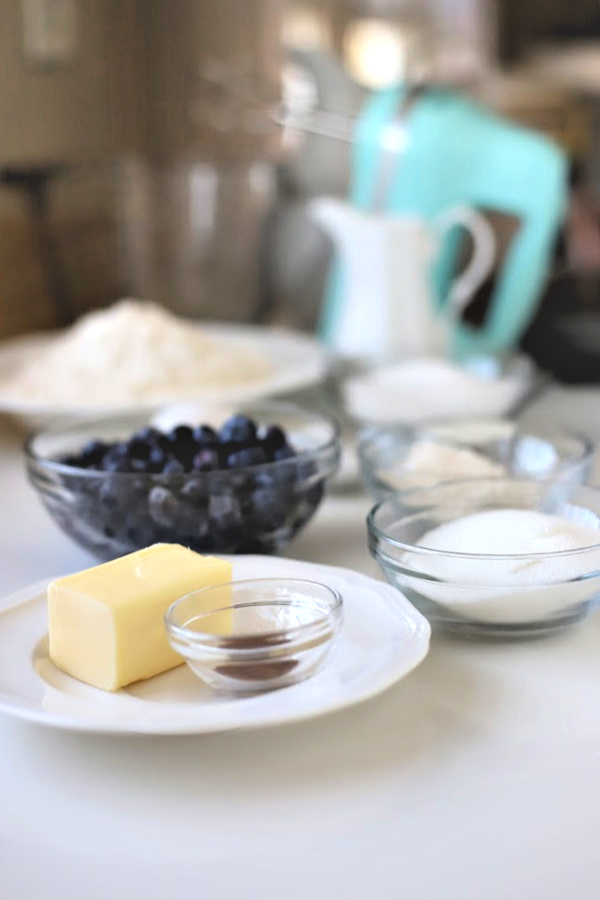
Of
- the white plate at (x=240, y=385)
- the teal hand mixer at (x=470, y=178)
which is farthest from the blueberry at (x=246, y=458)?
the teal hand mixer at (x=470, y=178)

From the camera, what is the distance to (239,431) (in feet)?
2.42

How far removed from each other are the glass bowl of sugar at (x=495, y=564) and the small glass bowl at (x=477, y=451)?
0.09 metres

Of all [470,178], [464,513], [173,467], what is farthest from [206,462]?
[470,178]

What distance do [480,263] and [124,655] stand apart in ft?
2.33

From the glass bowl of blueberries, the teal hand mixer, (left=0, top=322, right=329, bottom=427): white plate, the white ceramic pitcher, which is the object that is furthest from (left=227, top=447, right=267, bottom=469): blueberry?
the teal hand mixer

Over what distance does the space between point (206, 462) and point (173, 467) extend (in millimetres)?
19

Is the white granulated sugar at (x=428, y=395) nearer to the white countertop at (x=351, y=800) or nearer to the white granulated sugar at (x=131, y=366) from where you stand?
the white granulated sugar at (x=131, y=366)

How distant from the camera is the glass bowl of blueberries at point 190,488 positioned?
2.25ft

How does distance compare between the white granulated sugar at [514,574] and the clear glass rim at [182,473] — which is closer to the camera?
the white granulated sugar at [514,574]

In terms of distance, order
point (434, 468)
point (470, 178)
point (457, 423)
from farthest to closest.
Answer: point (470, 178) < point (457, 423) < point (434, 468)

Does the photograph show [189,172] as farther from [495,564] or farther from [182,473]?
[495,564]

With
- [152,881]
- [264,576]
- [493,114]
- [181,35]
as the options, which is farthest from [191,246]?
[152,881]

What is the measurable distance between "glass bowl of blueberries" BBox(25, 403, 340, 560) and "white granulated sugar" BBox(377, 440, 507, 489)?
0.17ft

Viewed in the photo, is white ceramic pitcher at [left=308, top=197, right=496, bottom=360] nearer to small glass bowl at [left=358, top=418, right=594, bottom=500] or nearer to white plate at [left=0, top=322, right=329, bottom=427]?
white plate at [left=0, top=322, right=329, bottom=427]
